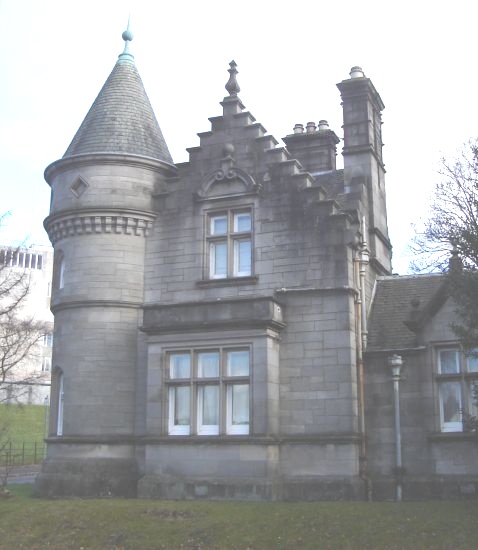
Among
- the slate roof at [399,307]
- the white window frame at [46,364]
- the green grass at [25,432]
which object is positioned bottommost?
the green grass at [25,432]

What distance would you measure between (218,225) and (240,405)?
493cm

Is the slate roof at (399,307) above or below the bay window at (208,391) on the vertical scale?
above

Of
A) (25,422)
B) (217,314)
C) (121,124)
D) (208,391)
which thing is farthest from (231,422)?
(25,422)

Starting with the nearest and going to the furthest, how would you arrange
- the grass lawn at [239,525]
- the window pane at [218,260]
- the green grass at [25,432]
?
the grass lawn at [239,525]
the window pane at [218,260]
the green grass at [25,432]

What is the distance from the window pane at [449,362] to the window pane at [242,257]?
519 centimetres

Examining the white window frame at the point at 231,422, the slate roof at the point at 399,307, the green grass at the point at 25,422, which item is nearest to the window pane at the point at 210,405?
the white window frame at the point at 231,422

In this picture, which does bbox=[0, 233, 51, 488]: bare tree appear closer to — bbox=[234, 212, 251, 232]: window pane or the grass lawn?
the grass lawn

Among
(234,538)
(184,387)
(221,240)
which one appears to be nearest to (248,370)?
(184,387)

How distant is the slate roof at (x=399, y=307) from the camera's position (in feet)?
59.6

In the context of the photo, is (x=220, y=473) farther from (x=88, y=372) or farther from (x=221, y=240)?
(x=221, y=240)

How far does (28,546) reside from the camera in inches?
571

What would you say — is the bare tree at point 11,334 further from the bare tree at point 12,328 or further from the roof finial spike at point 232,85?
the roof finial spike at point 232,85

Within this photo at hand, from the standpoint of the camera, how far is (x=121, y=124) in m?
21.3

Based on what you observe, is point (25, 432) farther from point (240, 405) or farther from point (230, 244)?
point (240, 405)
